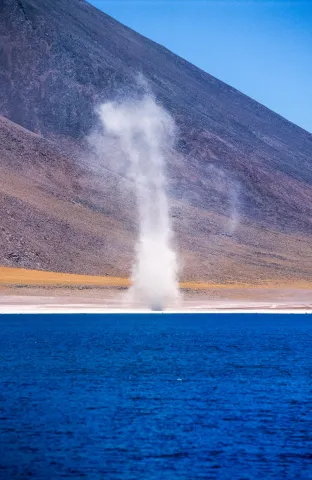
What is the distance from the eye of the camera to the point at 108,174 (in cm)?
14025

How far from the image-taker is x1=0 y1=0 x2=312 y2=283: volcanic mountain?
374 ft

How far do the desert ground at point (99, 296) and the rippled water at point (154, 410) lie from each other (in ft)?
84.8

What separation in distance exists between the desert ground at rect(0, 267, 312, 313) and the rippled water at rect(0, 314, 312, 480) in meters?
25.8

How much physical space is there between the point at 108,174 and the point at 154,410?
378 ft

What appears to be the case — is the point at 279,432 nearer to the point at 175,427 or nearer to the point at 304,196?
the point at 175,427

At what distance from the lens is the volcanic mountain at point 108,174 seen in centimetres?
11394

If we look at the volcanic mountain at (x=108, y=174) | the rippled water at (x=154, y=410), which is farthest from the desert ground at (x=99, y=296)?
the rippled water at (x=154, y=410)

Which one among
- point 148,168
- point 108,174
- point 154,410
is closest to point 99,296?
point 154,410

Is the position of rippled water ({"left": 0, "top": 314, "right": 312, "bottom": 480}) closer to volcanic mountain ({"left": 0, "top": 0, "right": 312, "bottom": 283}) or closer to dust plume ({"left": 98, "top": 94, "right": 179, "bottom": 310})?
dust plume ({"left": 98, "top": 94, "right": 179, "bottom": 310})

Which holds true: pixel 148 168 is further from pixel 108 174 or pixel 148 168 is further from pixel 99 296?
pixel 99 296

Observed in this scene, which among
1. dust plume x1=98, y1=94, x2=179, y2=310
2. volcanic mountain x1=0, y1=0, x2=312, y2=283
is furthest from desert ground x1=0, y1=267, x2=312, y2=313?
volcanic mountain x1=0, y1=0, x2=312, y2=283

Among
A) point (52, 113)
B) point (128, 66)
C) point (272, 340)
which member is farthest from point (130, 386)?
point (128, 66)

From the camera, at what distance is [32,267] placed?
10194 centimetres

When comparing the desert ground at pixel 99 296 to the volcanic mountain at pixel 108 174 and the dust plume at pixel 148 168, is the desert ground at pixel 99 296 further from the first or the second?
the volcanic mountain at pixel 108 174
